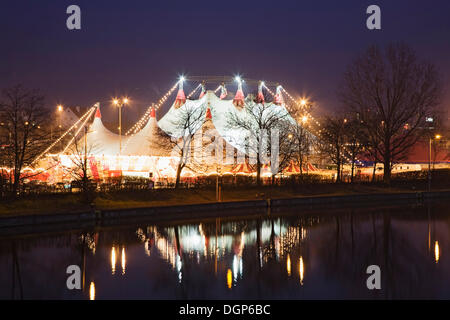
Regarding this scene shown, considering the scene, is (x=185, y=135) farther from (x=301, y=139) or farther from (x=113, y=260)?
(x=113, y=260)

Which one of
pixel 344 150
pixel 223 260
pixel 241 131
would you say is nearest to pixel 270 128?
pixel 241 131

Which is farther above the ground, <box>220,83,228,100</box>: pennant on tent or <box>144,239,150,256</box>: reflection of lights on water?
<box>220,83,228,100</box>: pennant on tent

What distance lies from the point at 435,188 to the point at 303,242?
27.9 metres

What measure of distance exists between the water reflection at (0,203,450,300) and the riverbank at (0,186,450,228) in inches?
86.2

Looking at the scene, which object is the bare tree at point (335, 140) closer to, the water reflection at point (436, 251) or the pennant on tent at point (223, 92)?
the pennant on tent at point (223, 92)

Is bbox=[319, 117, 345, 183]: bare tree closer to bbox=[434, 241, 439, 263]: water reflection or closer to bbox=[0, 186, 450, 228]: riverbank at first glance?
bbox=[0, 186, 450, 228]: riverbank

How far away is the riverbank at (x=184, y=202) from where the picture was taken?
23828 mm

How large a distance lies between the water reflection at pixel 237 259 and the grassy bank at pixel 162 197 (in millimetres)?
4032

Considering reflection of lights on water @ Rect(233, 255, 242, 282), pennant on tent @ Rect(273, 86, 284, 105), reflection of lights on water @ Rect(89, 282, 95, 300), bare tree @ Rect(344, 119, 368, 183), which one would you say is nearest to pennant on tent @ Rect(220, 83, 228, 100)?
pennant on tent @ Rect(273, 86, 284, 105)

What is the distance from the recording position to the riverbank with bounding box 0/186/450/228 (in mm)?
23828

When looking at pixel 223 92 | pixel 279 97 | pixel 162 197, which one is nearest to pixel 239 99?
pixel 223 92

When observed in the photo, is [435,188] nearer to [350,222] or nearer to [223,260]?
[350,222]
